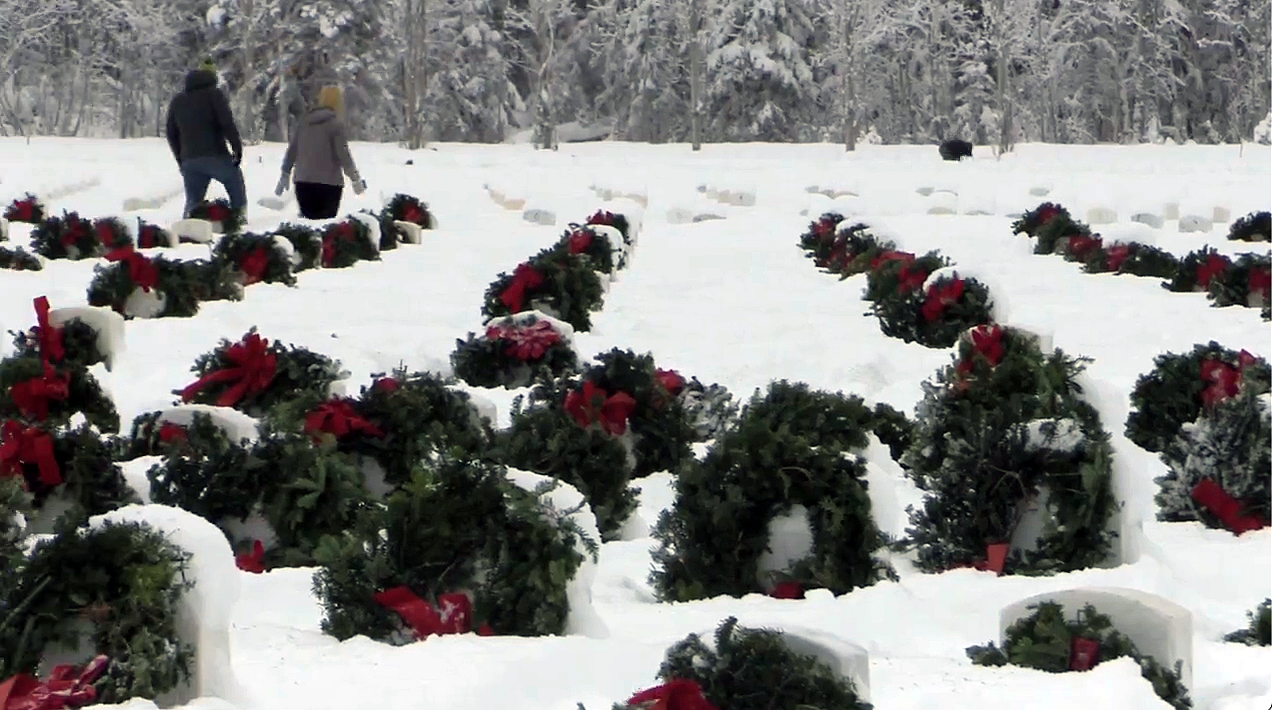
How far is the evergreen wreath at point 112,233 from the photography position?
48.8 ft

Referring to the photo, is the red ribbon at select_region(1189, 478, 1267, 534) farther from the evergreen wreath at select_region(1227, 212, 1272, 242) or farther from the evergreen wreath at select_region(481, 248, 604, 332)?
the evergreen wreath at select_region(1227, 212, 1272, 242)

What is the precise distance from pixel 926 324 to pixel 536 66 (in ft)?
140

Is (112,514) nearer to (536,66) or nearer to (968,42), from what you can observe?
(536,66)

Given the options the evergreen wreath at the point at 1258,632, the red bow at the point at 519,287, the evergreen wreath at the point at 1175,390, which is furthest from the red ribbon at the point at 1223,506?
the red bow at the point at 519,287

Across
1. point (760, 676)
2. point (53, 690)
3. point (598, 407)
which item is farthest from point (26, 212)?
point (760, 676)

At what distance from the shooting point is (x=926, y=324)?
36.0ft

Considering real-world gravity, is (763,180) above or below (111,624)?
below

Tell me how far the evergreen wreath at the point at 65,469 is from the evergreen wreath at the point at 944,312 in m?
5.93

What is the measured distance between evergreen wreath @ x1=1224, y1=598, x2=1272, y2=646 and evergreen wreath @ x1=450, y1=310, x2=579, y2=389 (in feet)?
13.8

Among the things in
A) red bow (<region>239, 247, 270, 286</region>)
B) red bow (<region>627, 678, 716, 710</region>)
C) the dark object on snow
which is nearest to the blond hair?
red bow (<region>239, 247, 270, 286</region>)

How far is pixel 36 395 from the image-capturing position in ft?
22.9

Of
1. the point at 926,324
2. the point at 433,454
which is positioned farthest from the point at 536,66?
the point at 433,454

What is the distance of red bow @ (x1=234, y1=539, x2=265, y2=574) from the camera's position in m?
5.63

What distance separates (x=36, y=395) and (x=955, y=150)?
30.3m
